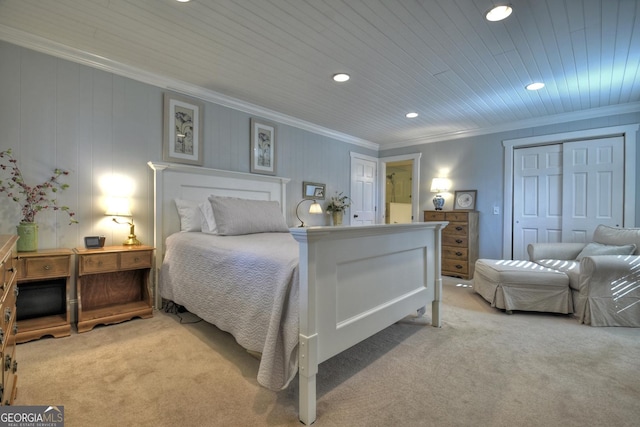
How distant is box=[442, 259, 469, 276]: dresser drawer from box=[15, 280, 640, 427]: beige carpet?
194 centimetres

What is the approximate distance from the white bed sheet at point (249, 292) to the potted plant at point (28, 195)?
1017mm

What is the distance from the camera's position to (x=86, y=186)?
2631 millimetres

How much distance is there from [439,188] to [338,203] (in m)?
1.74

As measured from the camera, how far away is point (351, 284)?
5.58ft

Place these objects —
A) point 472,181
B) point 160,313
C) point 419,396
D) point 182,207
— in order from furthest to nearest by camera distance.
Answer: point 472,181
point 182,207
point 160,313
point 419,396

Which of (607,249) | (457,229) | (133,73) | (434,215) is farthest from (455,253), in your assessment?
(133,73)

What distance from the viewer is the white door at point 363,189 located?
545cm

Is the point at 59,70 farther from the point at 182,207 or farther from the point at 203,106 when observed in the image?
the point at 182,207

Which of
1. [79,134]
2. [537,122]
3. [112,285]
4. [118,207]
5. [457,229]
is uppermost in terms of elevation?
[537,122]

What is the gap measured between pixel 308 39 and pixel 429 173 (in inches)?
145

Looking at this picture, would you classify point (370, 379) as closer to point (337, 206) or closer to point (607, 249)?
point (607, 249)

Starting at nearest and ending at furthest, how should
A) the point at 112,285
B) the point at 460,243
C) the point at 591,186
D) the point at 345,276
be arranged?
the point at 345,276, the point at 112,285, the point at 591,186, the point at 460,243

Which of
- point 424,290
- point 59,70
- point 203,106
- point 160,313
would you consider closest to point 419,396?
point 424,290

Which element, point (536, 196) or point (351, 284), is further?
point (536, 196)
